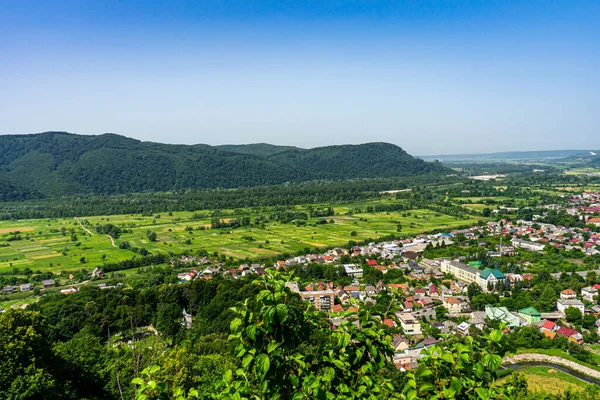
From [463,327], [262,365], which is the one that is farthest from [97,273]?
[262,365]

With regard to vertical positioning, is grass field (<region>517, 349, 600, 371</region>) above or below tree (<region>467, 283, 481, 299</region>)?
below

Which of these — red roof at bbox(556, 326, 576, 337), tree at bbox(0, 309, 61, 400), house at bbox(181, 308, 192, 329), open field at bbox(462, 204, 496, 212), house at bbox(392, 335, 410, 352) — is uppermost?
tree at bbox(0, 309, 61, 400)

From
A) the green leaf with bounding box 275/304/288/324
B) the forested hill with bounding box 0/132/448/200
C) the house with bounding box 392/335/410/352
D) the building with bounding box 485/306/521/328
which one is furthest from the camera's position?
the forested hill with bounding box 0/132/448/200

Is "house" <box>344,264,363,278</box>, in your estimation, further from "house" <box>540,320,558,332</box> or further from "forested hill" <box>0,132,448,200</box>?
"forested hill" <box>0,132,448,200</box>

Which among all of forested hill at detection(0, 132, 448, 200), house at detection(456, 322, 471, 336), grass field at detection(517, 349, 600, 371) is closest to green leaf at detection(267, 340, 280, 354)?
grass field at detection(517, 349, 600, 371)

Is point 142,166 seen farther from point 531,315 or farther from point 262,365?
point 262,365
